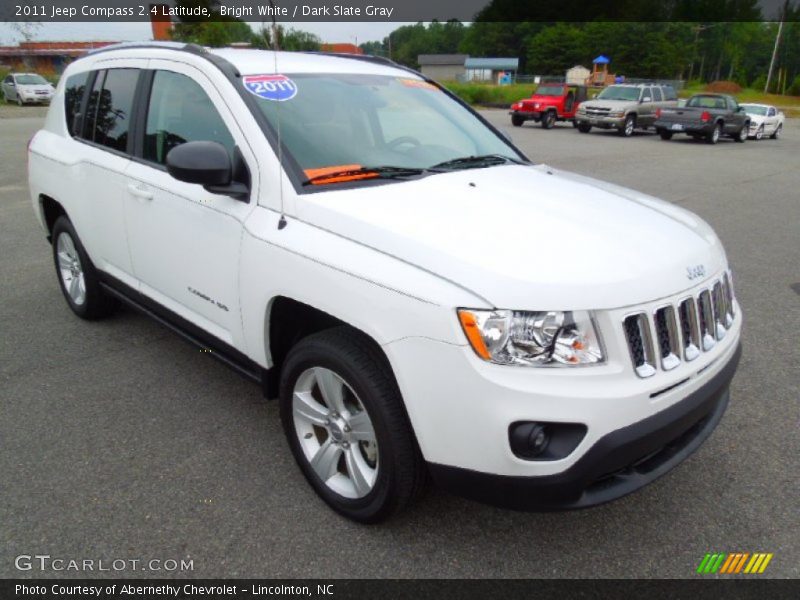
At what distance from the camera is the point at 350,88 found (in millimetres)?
3352

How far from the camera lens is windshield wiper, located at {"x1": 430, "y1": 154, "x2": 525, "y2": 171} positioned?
320 cm

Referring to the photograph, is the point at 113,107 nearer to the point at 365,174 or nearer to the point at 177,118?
the point at 177,118

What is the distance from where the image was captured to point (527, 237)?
7.58 feet

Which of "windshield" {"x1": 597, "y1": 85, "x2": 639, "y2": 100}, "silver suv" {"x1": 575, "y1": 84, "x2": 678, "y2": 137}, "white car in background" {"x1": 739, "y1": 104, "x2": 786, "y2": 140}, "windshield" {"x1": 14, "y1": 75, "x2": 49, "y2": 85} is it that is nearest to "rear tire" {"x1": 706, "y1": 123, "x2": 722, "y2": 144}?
"silver suv" {"x1": 575, "y1": 84, "x2": 678, "y2": 137}

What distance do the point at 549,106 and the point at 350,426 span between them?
25.7 metres

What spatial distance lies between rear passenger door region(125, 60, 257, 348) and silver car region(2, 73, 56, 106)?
31.1 meters

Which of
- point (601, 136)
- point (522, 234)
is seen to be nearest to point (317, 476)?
point (522, 234)

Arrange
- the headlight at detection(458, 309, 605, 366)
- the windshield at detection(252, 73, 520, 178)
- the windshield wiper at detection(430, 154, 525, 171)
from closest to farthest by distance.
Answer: the headlight at detection(458, 309, 605, 366) < the windshield at detection(252, 73, 520, 178) < the windshield wiper at detection(430, 154, 525, 171)

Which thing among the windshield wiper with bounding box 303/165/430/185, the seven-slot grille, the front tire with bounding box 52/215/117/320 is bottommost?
the front tire with bounding box 52/215/117/320

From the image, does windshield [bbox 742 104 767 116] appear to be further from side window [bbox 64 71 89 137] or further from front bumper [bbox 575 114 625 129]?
side window [bbox 64 71 89 137]

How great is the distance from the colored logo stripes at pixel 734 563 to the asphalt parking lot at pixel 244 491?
4 centimetres

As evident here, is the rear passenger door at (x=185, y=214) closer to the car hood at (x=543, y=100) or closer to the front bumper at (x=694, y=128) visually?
the front bumper at (x=694, y=128)

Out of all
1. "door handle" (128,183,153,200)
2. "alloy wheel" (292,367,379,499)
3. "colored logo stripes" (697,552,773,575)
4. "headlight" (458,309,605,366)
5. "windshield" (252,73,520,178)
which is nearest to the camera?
"headlight" (458,309,605,366)

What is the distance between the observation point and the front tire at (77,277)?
4391mm
